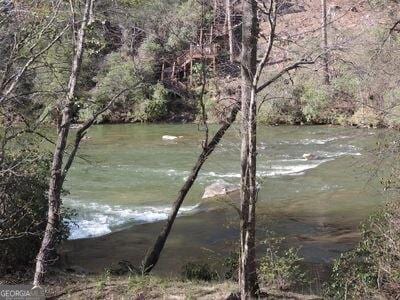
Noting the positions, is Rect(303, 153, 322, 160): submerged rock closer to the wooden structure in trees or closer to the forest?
the forest

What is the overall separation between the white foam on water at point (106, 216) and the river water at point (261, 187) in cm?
2

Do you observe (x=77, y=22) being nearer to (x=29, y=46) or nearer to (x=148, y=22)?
(x=29, y=46)

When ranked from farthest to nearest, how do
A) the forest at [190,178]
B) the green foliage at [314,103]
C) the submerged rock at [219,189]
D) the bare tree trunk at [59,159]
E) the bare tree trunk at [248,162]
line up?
1. the green foliage at [314,103]
2. the submerged rock at [219,189]
3. the bare tree trunk at [59,159]
4. the forest at [190,178]
5. the bare tree trunk at [248,162]

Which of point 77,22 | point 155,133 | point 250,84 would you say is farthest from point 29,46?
point 155,133

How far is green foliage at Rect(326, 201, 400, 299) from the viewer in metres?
6.36

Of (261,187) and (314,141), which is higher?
(314,141)

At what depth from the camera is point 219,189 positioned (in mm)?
15547

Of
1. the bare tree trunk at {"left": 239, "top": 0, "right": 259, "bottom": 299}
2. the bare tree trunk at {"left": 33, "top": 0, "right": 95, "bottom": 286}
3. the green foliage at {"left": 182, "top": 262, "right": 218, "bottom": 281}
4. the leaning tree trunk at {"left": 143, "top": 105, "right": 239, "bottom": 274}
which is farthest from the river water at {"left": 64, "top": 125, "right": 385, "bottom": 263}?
the green foliage at {"left": 182, "top": 262, "right": 218, "bottom": 281}

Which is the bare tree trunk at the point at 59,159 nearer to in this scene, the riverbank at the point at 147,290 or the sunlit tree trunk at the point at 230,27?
the riverbank at the point at 147,290

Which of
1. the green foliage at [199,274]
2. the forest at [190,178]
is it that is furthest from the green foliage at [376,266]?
the green foliage at [199,274]

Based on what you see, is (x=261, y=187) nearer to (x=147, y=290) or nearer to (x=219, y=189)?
(x=219, y=189)

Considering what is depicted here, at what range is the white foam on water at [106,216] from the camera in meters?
12.9

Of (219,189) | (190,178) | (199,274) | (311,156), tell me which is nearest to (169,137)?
(311,156)

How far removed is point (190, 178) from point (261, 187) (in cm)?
697
